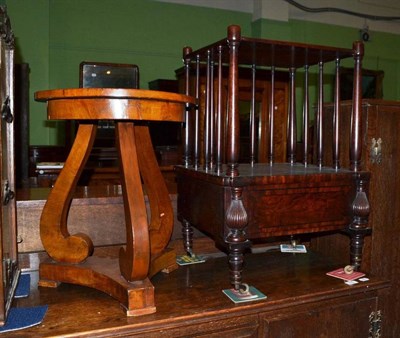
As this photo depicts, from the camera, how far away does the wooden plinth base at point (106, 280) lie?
1158 millimetres

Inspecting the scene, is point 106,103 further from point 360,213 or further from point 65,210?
point 360,213

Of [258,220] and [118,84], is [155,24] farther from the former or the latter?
[258,220]

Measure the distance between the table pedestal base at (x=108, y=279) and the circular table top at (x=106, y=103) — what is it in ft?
1.56

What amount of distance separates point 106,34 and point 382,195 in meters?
4.73

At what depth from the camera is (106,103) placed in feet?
3.64

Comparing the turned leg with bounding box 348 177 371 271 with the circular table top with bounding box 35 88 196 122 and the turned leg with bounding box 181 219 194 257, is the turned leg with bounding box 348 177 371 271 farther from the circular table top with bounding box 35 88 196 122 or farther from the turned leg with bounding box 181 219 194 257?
the circular table top with bounding box 35 88 196 122

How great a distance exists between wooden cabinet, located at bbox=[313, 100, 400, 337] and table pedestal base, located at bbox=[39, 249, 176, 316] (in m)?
0.85

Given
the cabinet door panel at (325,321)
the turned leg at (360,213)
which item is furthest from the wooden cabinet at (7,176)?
the turned leg at (360,213)

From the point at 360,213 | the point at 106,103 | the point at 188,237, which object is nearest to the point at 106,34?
the point at 188,237

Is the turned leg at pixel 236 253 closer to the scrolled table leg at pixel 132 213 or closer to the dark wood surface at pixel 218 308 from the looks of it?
the dark wood surface at pixel 218 308

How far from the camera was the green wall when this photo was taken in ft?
16.6

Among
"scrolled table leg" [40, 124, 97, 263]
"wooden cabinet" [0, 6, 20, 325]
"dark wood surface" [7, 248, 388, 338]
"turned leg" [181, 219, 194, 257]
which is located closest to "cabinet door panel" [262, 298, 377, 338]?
"dark wood surface" [7, 248, 388, 338]

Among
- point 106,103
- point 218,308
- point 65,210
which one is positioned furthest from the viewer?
point 65,210

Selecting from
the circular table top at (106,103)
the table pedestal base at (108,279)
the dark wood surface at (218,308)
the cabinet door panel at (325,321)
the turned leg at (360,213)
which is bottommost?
the cabinet door panel at (325,321)
